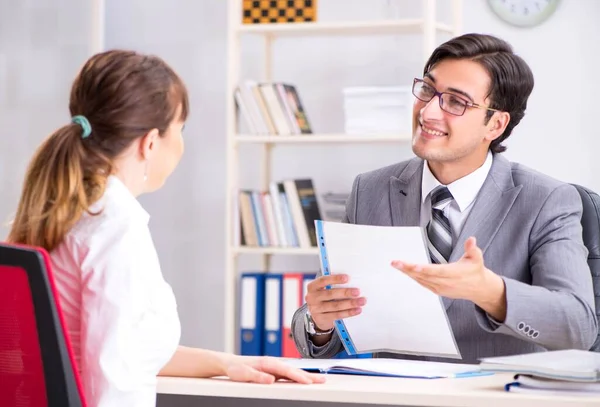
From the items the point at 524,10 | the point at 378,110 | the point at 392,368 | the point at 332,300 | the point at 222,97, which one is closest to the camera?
the point at 392,368

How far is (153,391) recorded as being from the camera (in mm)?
1303

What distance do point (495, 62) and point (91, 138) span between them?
1082 mm

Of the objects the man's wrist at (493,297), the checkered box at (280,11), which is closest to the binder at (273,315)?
the checkered box at (280,11)

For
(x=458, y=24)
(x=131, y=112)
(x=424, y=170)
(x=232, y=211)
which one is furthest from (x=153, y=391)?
(x=458, y=24)

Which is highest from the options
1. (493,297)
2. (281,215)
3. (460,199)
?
(460,199)

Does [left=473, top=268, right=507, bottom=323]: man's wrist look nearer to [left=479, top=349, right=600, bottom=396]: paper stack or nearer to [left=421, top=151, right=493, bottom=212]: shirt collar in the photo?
[left=479, top=349, right=600, bottom=396]: paper stack

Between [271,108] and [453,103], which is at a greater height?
[453,103]

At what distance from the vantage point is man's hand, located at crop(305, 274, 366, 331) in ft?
5.26

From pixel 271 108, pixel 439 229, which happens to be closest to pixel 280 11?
pixel 271 108

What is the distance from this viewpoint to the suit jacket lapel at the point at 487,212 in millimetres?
1895

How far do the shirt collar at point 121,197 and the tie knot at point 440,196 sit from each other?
0.84 m

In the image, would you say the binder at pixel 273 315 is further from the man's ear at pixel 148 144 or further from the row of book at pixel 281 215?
the man's ear at pixel 148 144

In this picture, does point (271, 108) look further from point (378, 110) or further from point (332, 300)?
point (332, 300)

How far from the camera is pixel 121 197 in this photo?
1.35 meters
